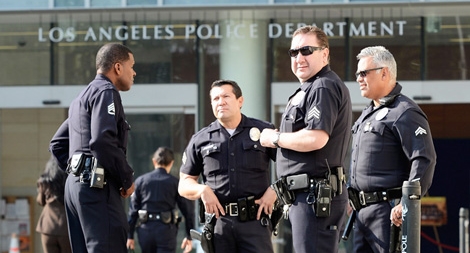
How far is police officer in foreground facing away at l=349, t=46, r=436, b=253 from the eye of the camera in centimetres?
727

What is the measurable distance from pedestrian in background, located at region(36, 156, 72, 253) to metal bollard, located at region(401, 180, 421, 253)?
480cm

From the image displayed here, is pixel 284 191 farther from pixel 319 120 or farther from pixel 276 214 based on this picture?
pixel 276 214

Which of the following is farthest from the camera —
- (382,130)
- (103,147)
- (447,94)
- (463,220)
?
(447,94)

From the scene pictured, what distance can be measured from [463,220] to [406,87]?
2.76 metres

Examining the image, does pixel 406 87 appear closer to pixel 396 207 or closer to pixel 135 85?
pixel 135 85

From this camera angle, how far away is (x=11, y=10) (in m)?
15.1

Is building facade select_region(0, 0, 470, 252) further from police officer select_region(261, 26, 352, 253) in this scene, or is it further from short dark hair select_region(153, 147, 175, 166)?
police officer select_region(261, 26, 352, 253)

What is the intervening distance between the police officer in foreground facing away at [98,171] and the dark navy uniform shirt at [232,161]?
0.71 metres

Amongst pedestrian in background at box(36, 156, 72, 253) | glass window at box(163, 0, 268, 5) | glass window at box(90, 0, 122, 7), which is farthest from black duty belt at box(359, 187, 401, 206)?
glass window at box(90, 0, 122, 7)

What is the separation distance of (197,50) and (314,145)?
29.6 feet

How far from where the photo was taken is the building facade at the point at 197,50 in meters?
14.9

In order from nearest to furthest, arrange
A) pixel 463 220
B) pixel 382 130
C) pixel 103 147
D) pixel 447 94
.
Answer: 1. pixel 103 147
2. pixel 382 130
3. pixel 463 220
4. pixel 447 94

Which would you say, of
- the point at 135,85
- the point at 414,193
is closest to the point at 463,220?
the point at 135,85

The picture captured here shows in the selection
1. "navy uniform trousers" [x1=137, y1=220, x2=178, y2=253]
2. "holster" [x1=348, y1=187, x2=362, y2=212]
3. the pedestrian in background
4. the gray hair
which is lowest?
"navy uniform trousers" [x1=137, y1=220, x2=178, y2=253]
